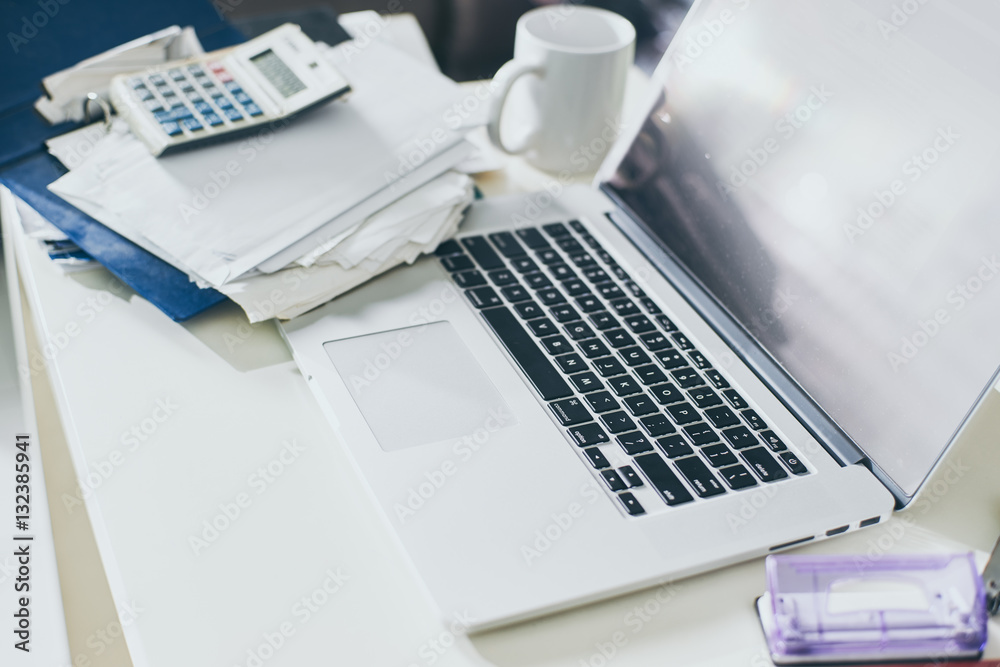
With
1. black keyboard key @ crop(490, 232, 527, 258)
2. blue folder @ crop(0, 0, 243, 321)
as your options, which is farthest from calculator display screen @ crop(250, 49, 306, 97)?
black keyboard key @ crop(490, 232, 527, 258)

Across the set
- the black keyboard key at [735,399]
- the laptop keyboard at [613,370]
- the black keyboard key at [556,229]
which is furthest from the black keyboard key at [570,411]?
the black keyboard key at [556,229]

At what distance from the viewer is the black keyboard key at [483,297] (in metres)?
0.64

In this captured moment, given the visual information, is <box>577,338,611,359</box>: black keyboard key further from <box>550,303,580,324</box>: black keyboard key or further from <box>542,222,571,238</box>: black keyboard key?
<box>542,222,571,238</box>: black keyboard key

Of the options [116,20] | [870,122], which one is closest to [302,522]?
[870,122]

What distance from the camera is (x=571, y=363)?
23.2 inches

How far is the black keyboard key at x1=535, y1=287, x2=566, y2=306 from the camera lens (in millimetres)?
648

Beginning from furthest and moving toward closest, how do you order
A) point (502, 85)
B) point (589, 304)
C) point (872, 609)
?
point (502, 85), point (589, 304), point (872, 609)

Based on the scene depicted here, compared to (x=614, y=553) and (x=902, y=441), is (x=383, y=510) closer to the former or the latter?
(x=614, y=553)

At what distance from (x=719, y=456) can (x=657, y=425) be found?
0.04 meters

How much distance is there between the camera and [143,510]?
494 millimetres

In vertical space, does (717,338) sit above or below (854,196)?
below

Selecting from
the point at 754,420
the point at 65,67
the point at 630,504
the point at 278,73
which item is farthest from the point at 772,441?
the point at 65,67

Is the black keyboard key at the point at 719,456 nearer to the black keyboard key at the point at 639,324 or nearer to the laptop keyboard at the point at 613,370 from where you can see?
the laptop keyboard at the point at 613,370

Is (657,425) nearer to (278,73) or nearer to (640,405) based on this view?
(640,405)
